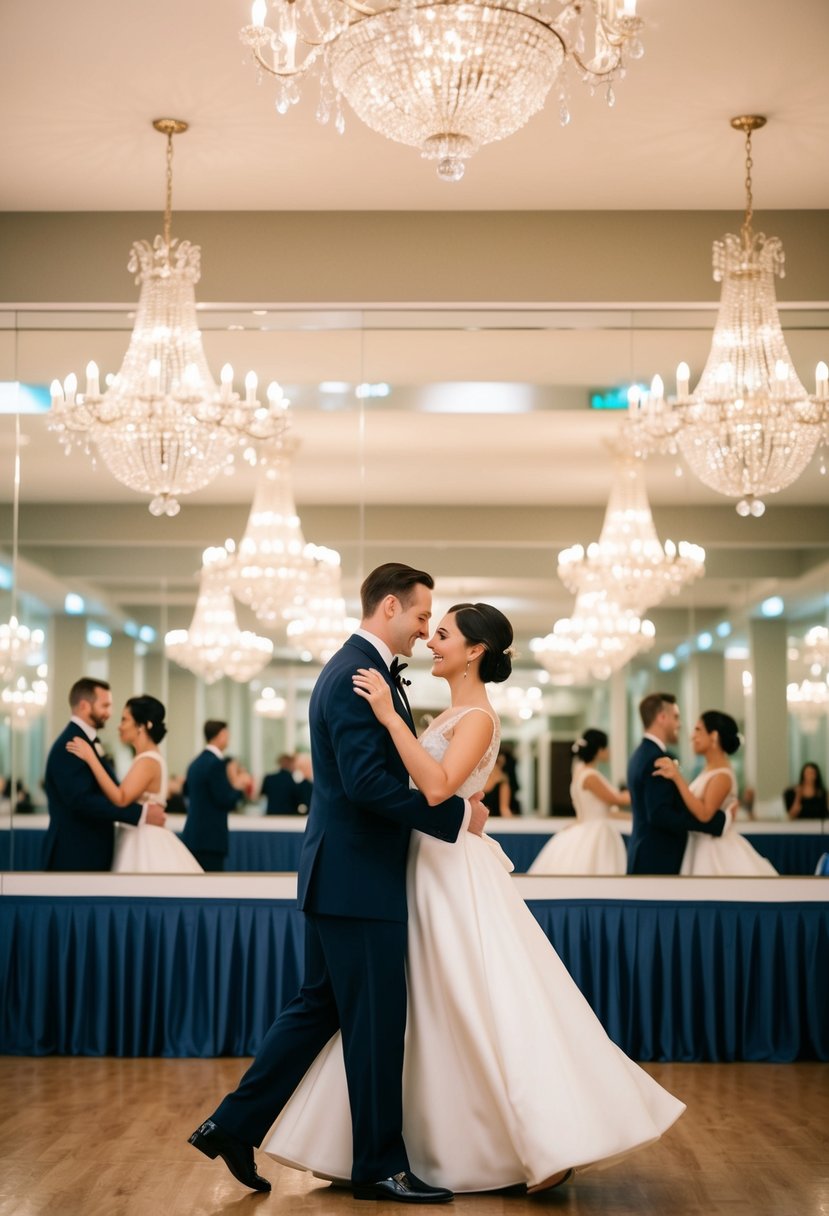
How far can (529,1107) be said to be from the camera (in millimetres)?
3729

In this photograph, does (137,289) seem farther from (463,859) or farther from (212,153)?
(463,859)

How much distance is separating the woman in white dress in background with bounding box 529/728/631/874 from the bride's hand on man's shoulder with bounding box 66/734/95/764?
217 centimetres

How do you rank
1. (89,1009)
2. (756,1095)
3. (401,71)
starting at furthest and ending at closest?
(89,1009) → (756,1095) → (401,71)

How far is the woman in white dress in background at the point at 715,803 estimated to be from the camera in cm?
673

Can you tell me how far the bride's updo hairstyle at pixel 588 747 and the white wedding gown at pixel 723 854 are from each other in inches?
18.3

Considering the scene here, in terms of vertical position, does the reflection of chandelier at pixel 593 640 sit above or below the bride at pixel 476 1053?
above

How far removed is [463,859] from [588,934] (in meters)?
2.58

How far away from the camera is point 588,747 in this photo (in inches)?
269

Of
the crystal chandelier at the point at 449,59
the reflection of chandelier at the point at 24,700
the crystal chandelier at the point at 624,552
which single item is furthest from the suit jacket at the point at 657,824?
the crystal chandelier at the point at 449,59

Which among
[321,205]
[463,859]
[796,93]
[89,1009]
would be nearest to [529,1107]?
[463,859]

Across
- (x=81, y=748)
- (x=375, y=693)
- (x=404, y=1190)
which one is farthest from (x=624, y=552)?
(x=404, y=1190)

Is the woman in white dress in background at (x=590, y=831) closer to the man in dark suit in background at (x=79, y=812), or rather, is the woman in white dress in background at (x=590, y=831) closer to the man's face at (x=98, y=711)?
the man in dark suit in background at (x=79, y=812)

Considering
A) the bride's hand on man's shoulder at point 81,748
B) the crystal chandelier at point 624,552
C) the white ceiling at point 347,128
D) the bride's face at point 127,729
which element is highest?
the white ceiling at point 347,128

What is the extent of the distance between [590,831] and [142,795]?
7.01 feet
